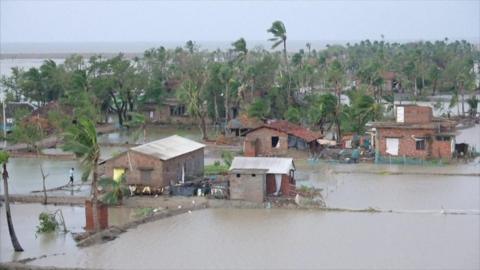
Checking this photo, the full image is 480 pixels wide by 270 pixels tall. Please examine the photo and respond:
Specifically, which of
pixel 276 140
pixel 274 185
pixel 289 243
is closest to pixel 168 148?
pixel 274 185

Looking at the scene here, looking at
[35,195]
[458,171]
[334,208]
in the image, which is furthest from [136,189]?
[458,171]

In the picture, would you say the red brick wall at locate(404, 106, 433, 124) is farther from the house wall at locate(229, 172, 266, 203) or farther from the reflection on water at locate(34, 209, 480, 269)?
the house wall at locate(229, 172, 266, 203)

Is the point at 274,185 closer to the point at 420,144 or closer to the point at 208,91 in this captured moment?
the point at 420,144

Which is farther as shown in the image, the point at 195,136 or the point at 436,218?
the point at 195,136

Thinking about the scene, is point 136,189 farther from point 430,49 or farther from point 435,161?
point 430,49

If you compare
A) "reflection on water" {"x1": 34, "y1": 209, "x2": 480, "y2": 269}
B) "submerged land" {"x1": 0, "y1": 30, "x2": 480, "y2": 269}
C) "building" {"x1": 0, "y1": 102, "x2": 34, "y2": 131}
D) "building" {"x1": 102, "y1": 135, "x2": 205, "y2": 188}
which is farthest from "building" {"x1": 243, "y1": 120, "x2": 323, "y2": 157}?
"building" {"x1": 0, "y1": 102, "x2": 34, "y2": 131}

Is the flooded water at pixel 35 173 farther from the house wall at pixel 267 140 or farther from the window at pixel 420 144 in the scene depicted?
the window at pixel 420 144
